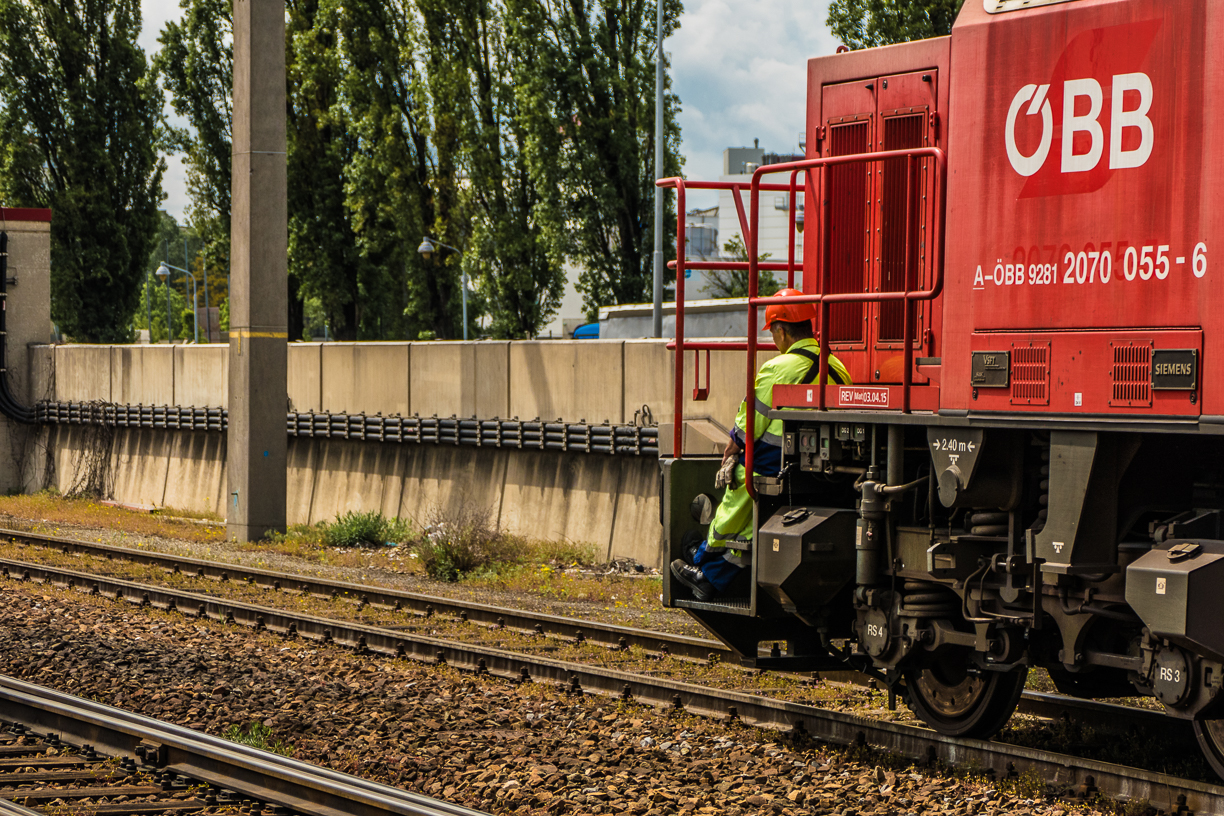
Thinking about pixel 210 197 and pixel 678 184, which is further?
pixel 210 197

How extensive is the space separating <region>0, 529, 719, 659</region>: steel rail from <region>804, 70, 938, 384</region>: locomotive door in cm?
306

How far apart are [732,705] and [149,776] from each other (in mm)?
3413

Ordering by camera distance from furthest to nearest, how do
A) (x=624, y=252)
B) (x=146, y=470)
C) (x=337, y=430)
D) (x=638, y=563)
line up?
1. (x=624, y=252)
2. (x=146, y=470)
3. (x=337, y=430)
4. (x=638, y=563)

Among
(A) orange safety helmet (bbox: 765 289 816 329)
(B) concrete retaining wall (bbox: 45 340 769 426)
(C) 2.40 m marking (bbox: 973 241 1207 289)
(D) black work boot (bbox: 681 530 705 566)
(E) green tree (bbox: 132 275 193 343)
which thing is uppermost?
(E) green tree (bbox: 132 275 193 343)

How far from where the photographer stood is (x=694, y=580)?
820 centimetres

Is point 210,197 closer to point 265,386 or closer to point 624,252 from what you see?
point 624,252

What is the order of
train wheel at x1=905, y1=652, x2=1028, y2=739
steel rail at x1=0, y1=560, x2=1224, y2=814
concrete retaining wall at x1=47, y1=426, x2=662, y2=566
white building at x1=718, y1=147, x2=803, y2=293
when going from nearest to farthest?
steel rail at x1=0, y1=560, x2=1224, y2=814 → train wheel at x1=905, y1=652, x2=1028, y2=739 → concrete retaining wall at x1=47, y1=426, x2=662, y2=566 → white building at x1=718, y1=147, x2=803, y2=293

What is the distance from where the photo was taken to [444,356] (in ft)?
60.6

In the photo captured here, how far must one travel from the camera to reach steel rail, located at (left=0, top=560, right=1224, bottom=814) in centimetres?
617

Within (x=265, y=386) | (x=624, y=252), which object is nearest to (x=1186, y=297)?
(x=265, y=386)

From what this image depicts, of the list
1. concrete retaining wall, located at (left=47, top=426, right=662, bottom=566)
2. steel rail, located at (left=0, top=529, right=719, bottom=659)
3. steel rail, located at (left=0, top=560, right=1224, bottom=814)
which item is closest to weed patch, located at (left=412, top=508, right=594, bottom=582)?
concrete retaining wall, located at (left=47, top=426, right=662, bottom=566)

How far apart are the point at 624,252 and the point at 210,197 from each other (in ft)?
42.9

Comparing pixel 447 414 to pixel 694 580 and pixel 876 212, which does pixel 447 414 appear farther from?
pixel 876 212

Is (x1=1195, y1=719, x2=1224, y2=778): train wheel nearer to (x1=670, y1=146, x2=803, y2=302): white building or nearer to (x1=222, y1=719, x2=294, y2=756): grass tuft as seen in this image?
(x1=222, y1=719, x2=294, y2=756): grass tuft
